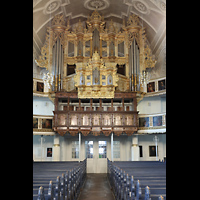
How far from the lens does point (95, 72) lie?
67.4ft

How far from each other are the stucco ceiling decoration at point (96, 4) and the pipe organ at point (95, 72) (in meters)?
0.89

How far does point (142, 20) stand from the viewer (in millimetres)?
22250

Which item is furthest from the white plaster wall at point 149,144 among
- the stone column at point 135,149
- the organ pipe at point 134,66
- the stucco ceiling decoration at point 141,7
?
the stucco ceiling decoration at point 141,7

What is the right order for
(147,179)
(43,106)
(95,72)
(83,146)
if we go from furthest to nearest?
(43,106) → (83,146) → (95,72) → (147,179)

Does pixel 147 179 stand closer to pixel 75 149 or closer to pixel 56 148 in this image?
pixel 56 148

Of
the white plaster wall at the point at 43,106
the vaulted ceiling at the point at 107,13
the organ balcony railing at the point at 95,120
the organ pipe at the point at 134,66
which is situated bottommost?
the organ balcony railing at the point at 95,120

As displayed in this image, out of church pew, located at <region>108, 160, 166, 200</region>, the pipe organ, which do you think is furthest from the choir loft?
church pew, located at <region>108, 160, 166, 200</region>

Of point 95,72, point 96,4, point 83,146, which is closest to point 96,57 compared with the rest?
point 95,72

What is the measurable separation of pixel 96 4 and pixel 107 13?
1617 mm

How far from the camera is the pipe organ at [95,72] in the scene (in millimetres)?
20297

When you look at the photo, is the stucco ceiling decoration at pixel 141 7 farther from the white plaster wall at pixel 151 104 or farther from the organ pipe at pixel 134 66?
the white plaster wall at pixel 151 104
